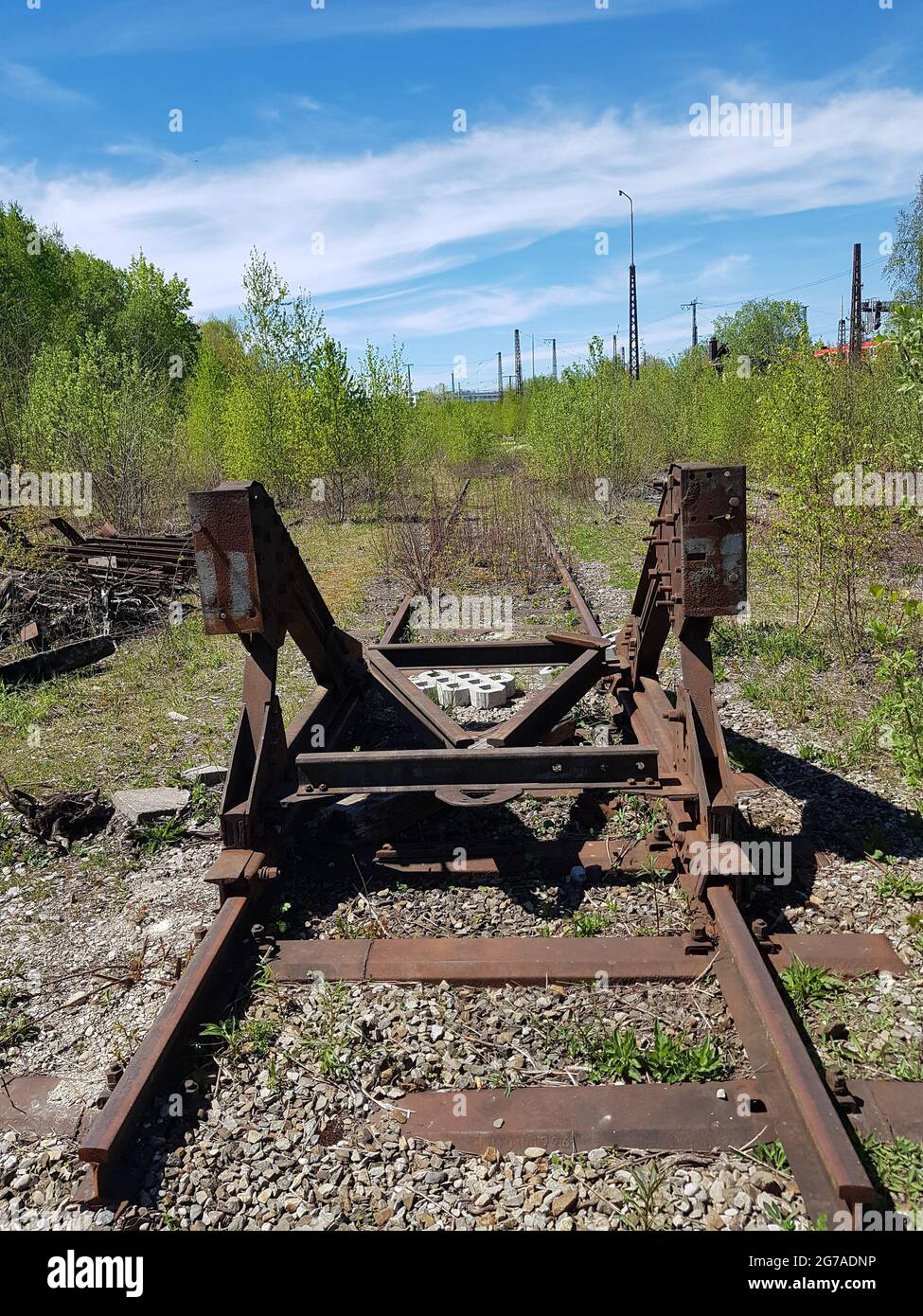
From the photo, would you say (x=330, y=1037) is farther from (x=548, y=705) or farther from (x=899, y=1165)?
(x=548, y=705)

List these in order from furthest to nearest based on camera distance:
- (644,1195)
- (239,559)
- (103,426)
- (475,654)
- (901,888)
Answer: (103,426)
(475,654)
(239,559)
(901,888)
(644,1195)

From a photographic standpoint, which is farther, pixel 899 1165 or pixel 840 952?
pixel 840 952

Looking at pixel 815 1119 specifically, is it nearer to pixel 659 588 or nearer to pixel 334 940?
pixel 334 940

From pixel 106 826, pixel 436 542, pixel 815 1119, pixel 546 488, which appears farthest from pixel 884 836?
pixel 546 488

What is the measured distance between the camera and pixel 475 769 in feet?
13.4

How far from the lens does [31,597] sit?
408 inches

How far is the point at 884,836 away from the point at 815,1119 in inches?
88.2

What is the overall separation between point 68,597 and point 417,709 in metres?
7.22

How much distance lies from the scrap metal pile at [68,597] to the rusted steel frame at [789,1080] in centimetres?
729

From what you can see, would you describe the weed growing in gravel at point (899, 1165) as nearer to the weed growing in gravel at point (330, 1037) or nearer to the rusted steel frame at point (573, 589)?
the weed growing in gravel at point (330, 1037)

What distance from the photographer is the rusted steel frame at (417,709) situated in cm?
482

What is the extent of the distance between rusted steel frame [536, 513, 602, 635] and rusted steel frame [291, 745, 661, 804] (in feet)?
10.7

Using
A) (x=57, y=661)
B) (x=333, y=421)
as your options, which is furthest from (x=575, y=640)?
(x=333, y=421)

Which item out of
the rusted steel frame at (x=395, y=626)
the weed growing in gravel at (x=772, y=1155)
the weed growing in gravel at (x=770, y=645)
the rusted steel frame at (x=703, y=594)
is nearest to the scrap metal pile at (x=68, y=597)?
the rusted steel frame at (x=395, y=626)
